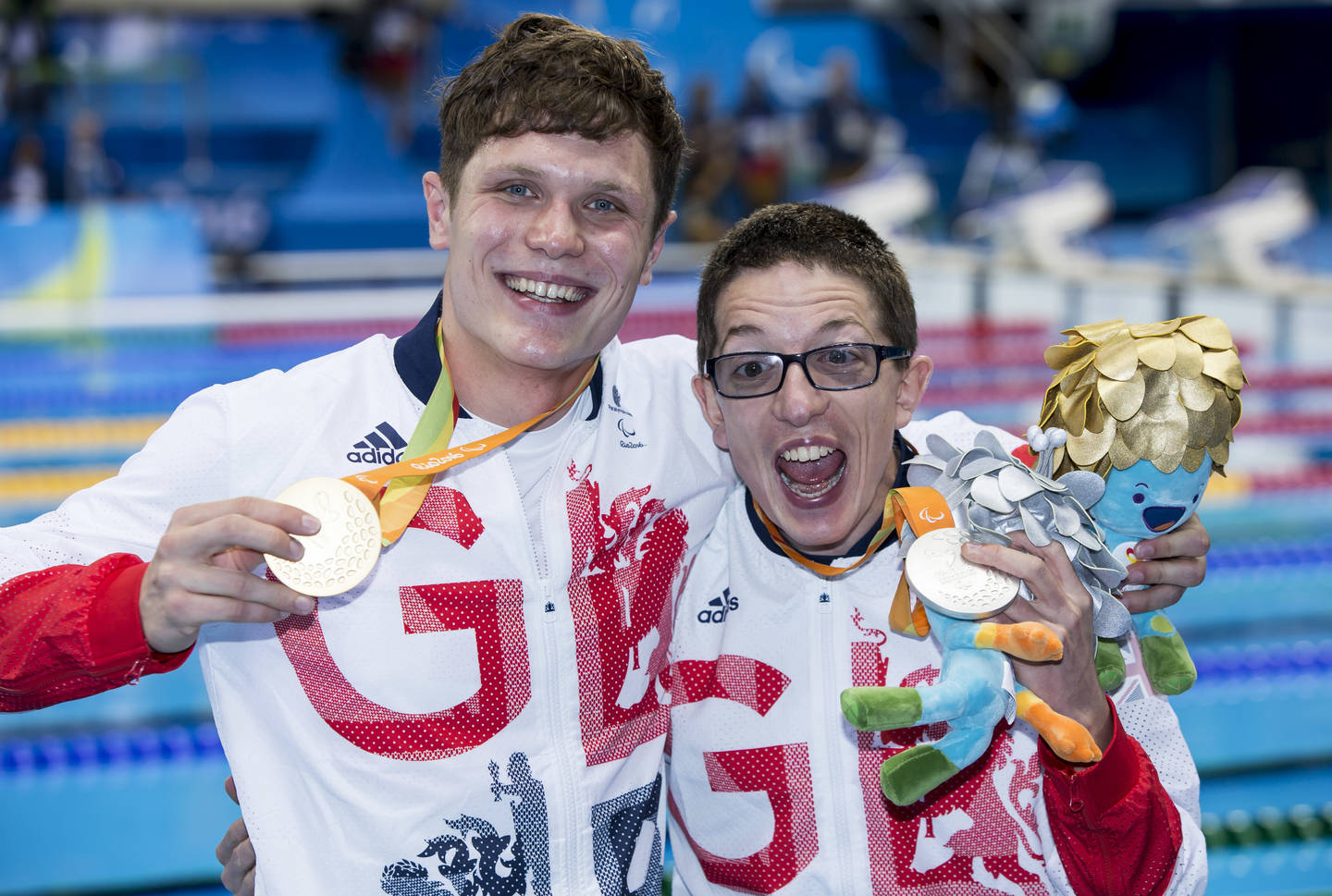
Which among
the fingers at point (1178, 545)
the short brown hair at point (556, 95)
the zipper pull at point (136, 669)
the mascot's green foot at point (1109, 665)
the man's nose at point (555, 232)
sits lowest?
the mascot's green foot at point (1109, 665)

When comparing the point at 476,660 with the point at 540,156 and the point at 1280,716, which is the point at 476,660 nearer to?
the point at 540,156

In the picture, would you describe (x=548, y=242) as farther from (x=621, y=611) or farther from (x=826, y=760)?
(x=826, y=760)

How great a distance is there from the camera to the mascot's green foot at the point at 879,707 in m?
1.35

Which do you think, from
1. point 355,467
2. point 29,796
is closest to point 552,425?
point 355,467

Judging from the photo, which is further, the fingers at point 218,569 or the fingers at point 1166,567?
the fingers at point 1166,567

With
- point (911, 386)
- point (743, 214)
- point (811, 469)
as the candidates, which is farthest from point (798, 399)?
point (743, 214)

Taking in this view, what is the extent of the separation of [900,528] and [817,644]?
24 cm

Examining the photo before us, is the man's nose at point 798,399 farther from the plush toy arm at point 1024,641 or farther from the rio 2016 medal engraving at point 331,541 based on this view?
the rio 2016 medal engraving at point 331,541

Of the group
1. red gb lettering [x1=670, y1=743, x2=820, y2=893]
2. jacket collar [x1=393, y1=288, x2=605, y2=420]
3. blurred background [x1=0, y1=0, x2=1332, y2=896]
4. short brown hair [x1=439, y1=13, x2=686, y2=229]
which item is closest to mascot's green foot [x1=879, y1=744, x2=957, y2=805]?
red gb lettering [x1=670, y1=743, x2=820, y2=893]

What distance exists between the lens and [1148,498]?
1512mm

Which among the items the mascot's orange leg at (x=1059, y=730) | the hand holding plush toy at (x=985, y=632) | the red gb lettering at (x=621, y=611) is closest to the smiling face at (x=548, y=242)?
the red gb lettering at (x=621, y=611)

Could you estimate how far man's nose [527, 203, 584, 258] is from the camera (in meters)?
1.60

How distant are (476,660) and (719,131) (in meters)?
12.2

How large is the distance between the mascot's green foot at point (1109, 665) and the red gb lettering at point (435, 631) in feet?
2.40
